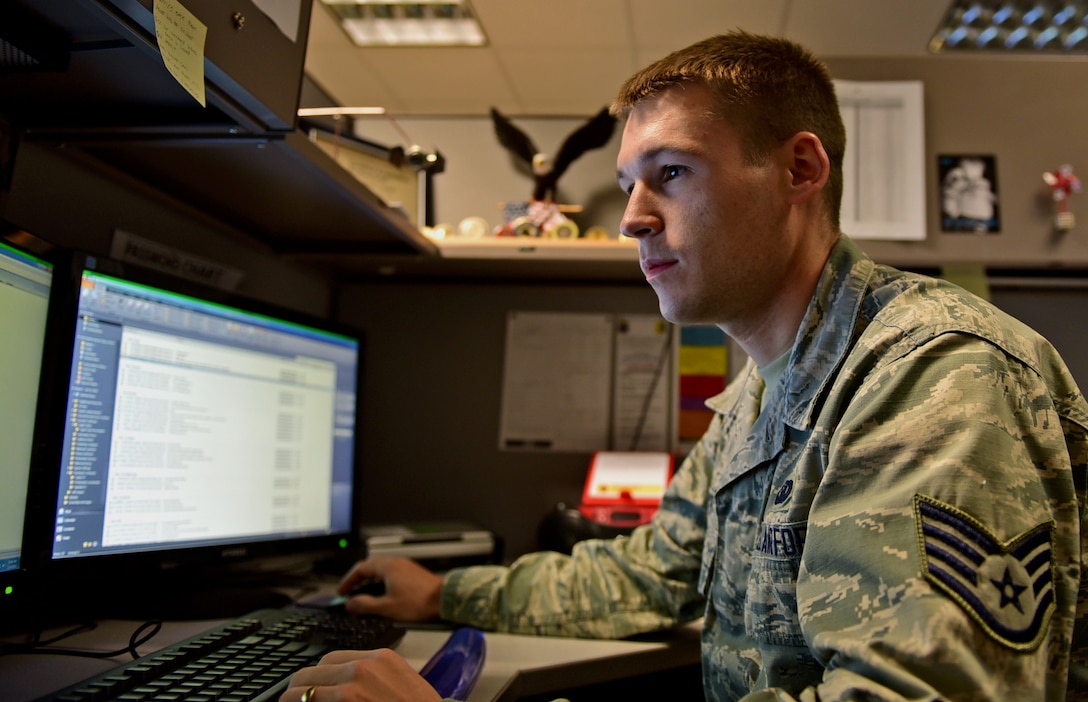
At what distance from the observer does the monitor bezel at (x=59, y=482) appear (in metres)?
0.71

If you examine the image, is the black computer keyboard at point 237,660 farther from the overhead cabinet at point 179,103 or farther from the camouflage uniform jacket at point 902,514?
the overhead cabinet at point 179,103

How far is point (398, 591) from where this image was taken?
0.97m

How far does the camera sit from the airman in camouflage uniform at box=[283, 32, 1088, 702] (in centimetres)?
49

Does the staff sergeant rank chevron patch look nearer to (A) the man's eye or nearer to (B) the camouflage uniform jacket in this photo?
(B) the camouflage uniform jacket

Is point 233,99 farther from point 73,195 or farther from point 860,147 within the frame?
point 860,147

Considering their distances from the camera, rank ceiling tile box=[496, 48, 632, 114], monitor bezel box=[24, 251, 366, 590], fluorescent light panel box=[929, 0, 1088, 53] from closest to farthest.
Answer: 1. monitor bezel box=[24, 251, 366, 590]
2. fluorescent light panel box=[929, 0, 1088, 53]
3. ceiling tile box=[496, 48, 632, 114]

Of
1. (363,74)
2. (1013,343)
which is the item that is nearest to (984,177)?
(1013,343)

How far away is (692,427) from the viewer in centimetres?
141

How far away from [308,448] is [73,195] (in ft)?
1.42

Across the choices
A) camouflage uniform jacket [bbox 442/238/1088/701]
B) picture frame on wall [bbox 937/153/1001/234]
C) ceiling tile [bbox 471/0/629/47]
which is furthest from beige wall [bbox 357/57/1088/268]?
ceiling tile [bbox 471/0/629/47]

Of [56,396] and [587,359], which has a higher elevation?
[587,359]

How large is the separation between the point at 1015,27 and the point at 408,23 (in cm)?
215

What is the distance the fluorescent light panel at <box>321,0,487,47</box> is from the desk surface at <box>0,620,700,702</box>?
7.36 feet

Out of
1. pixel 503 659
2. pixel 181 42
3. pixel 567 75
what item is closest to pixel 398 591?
pixel 503 659
